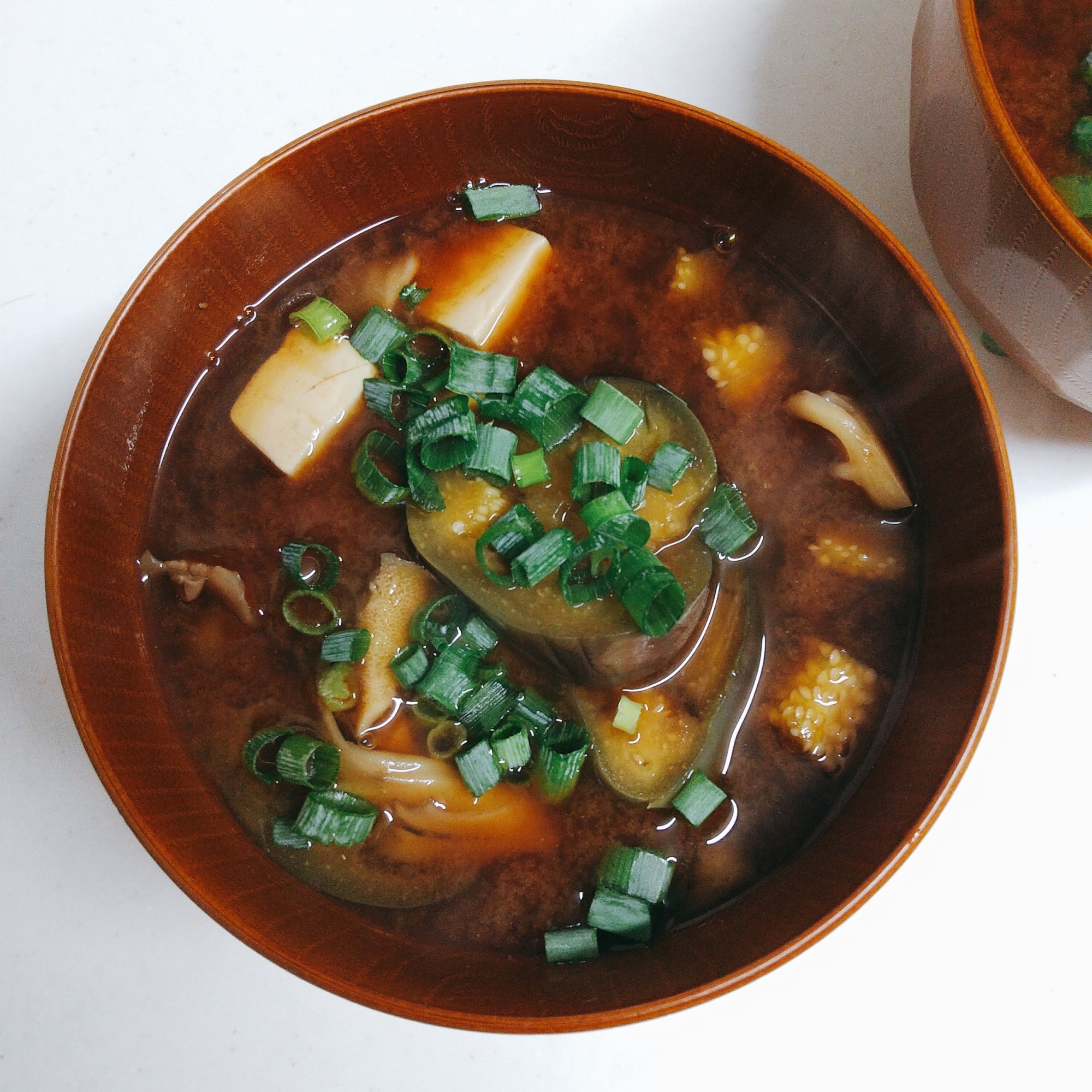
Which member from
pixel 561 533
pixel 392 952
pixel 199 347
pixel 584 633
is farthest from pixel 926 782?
pixel 199 347

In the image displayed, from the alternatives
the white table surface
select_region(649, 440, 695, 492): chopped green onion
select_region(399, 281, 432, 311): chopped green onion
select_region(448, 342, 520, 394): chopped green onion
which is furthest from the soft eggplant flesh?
the white table surface

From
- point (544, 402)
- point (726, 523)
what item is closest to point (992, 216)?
point (726, 523)

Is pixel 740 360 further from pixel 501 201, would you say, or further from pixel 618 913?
pixel 618 913

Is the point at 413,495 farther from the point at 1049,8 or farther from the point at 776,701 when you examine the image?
the point at 1049,8

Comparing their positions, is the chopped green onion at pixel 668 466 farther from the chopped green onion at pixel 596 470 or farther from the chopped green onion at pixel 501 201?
the chopped green onion at pixel 501 201

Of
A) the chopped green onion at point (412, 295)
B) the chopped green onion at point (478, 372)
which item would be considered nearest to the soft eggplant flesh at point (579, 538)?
the chopped green onion at point (478, 372)
